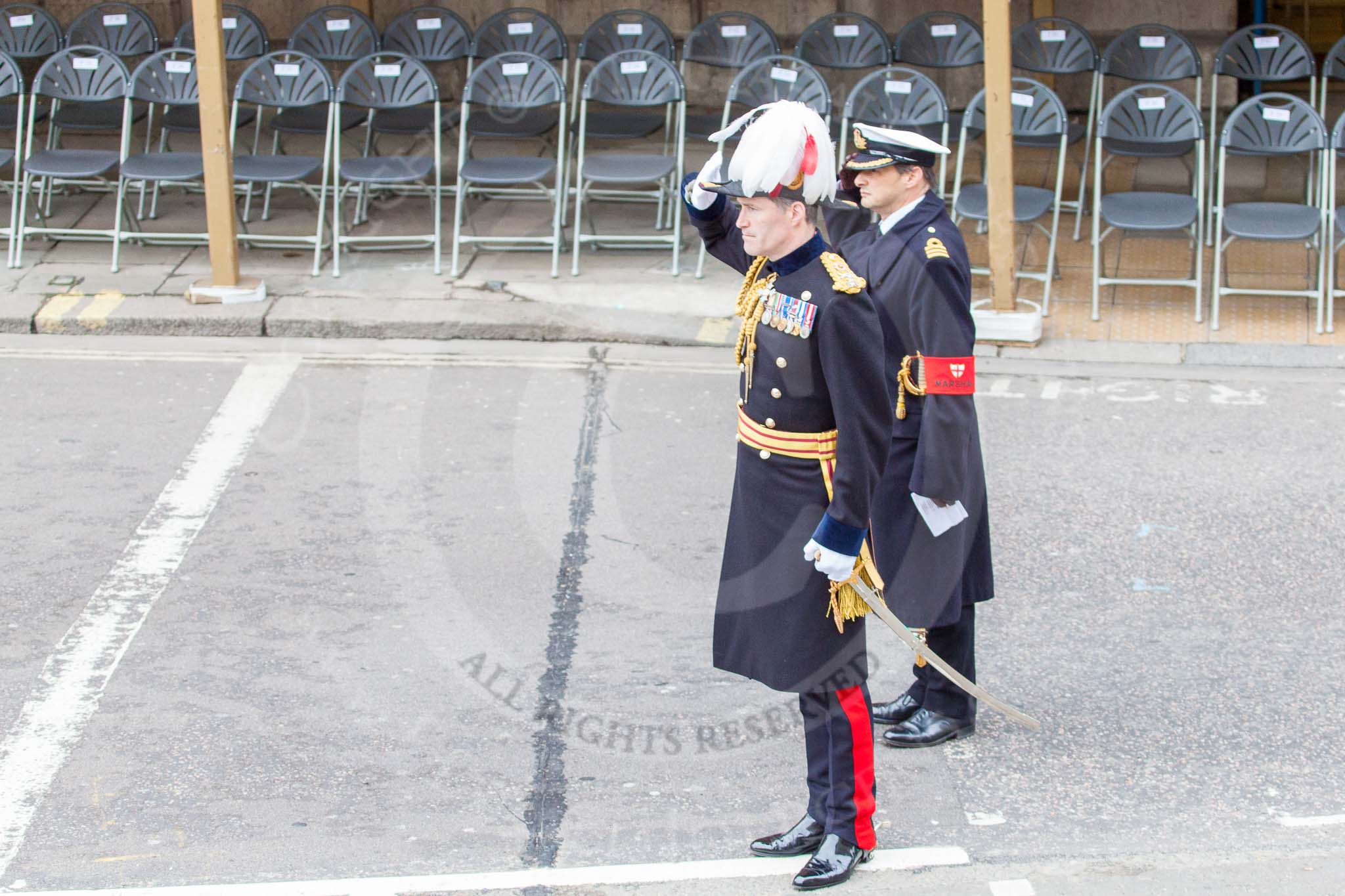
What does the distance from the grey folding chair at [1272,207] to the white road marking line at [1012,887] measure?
5.06 meters

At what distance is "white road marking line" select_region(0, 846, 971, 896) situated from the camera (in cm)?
373

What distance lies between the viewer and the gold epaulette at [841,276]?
11.5 feet

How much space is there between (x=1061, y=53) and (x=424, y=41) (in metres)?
3.98

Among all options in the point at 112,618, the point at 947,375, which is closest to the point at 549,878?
the point at 947,375

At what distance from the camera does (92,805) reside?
4113 mm

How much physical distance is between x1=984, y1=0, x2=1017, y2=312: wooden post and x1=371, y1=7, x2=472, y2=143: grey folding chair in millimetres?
3614

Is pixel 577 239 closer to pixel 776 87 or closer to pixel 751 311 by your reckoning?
pixel 776 87

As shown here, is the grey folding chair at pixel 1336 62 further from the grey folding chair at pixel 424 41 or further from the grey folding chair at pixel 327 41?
the grey folding chair at pixel 327 41

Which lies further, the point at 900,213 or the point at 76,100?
the point at 76,100

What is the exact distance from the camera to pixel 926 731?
448 centimetres

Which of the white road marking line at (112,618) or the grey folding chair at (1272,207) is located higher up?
the grey folding chair at (1272,207)

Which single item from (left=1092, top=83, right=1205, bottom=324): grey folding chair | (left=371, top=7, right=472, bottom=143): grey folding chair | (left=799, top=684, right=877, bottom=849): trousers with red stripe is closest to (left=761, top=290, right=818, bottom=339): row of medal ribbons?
(left=799, top=684, right=877, bottom=849): trousers with red stripe

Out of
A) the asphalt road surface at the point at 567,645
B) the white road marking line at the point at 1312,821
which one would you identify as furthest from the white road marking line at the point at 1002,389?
the white road marking line at the point at 1312,821

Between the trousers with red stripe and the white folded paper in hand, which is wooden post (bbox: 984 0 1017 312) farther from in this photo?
the trousers with red stripe
